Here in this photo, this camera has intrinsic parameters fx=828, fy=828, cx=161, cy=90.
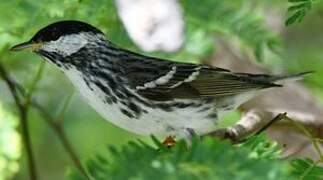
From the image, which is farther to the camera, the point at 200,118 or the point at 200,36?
the point at 200,36

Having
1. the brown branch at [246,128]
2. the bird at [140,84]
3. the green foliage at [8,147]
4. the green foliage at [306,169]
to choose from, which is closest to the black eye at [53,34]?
the bird at [140,84]

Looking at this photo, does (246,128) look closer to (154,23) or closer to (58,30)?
(58,30)

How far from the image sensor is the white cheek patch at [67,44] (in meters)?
2.18

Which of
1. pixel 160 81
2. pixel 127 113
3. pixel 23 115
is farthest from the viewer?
pixel 23 115

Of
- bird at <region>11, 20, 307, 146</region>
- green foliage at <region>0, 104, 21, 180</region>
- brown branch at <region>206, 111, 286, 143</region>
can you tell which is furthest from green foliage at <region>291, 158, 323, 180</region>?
green foliage at <region>0, 104, 21, 180</region>

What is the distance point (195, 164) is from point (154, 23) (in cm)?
172

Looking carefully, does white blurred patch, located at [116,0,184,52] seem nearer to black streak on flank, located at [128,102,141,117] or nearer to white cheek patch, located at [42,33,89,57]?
white cheek patch, located at [42,33,89,57]

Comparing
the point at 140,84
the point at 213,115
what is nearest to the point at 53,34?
the point at 140,84

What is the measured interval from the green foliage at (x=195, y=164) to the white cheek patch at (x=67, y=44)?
0.84m

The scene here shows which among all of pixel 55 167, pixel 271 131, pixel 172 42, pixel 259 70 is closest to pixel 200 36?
pixel 172 42

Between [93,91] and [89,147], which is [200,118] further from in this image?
[89,147]

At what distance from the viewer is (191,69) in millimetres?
2365

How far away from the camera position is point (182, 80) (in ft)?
7.58

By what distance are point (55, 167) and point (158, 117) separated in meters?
2.27
